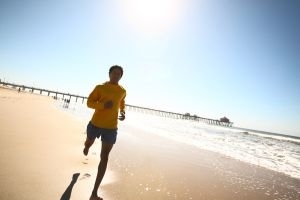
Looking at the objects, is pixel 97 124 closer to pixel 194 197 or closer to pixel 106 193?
pixel 106 193

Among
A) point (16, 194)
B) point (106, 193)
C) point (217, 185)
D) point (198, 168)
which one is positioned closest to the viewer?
point (16, 194)

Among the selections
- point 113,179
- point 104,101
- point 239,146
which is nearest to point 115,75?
point 104,101

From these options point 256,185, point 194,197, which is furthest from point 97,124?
point 256,185

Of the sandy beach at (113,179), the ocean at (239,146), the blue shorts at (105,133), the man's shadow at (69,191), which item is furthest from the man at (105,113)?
the ocean at (239,146)

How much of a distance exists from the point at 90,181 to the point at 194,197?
1.71 meters

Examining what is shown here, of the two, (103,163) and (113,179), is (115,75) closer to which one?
(103,163)

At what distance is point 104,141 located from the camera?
372cm

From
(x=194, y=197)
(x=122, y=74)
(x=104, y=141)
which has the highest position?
(x=122, y=74)

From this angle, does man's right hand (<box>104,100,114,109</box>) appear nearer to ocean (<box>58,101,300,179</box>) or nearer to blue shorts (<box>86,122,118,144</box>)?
blue shorts (<box>86,122,118,144</box>)

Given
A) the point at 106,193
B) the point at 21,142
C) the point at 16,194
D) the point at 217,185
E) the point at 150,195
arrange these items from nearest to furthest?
the point at 16,194 → the point at 106,193 → the point at 150,195 → the point at 217,185 → the point at 21,142

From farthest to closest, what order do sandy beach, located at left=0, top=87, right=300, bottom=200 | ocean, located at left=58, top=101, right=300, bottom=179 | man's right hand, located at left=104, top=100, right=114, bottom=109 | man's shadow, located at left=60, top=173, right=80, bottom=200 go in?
ocean, located at left=58, top=101, right=300, bottom=179
man's right hand, located at left=104, top=100, right=114, bottom=109
sandy beach, located at left=0, top=87, right=300, bottom=200
man's shadow, located at left=60, top=173, right=80, bottom=200

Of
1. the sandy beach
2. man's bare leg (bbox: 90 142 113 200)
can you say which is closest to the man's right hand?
man's bare leg (bbox: 90 142 113 200)

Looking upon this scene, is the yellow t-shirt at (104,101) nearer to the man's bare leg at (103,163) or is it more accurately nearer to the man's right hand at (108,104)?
the man's right hand at (108,104)

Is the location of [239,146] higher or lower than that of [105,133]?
lower
